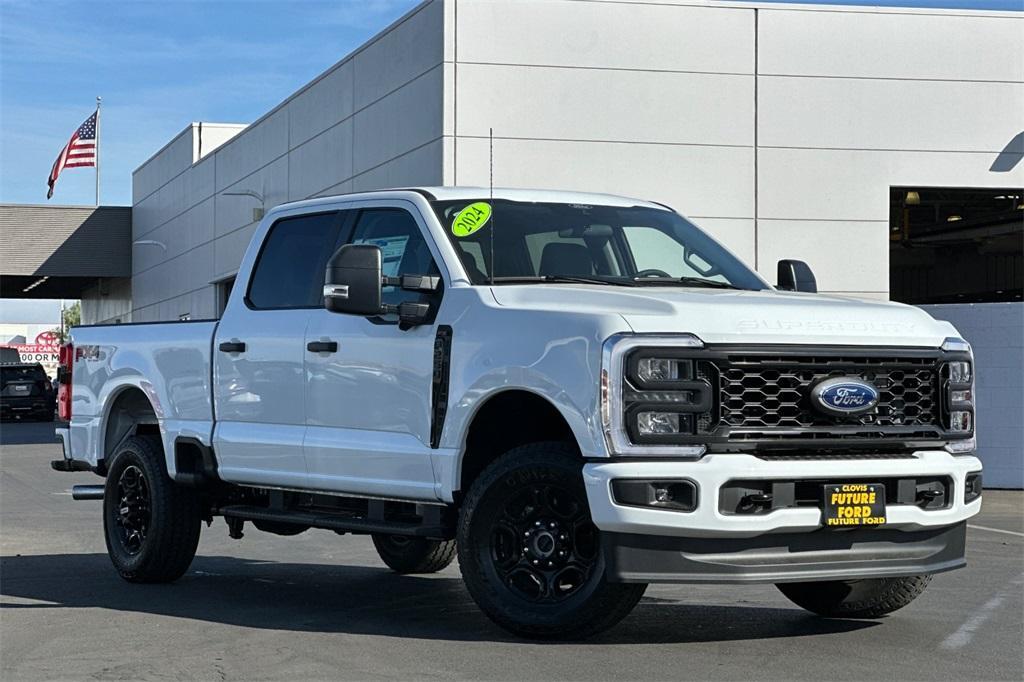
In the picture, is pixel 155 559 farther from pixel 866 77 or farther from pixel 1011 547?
pixel 866 77

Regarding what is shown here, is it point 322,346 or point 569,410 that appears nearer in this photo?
point 569,410

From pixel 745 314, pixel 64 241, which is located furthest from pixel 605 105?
pixel 64 241

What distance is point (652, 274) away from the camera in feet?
27.5

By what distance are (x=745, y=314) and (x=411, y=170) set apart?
1868 centimetres

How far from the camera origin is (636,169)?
24375 millimetres

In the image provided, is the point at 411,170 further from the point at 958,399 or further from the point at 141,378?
the point at 958,399

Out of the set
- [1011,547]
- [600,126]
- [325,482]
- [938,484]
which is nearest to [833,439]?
[938,484]

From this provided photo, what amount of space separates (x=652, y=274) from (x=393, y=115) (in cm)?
1853

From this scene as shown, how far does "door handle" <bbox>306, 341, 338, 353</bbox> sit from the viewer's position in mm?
8461

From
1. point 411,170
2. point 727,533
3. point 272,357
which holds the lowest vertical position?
point 727,533

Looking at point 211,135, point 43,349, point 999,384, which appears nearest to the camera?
point 999,384

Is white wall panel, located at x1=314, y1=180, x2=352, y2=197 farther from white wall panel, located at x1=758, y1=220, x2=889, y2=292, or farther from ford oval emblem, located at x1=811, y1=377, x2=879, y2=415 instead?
ford oval emblem, located at x1=811, y1=377, x2=879, y2=415

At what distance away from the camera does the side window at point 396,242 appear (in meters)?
8.31

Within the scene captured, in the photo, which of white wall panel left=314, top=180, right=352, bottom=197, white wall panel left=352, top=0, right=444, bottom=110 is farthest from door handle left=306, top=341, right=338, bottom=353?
white wall panel left=314, top=180, right=352, bottom=197
